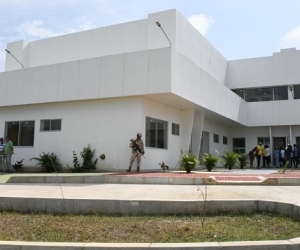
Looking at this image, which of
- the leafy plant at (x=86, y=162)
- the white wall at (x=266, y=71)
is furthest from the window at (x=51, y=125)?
the white wall at (x=266, y=71)

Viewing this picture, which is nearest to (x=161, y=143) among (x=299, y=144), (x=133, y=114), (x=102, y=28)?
(x=133, y=114)

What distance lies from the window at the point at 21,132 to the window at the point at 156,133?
675 cm

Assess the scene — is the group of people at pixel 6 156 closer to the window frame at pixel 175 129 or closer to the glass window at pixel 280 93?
the window frame at pixel 175 129

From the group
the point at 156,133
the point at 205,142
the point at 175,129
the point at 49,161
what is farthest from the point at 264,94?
the point at 49,161

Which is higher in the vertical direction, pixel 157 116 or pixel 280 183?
pixel 157 116

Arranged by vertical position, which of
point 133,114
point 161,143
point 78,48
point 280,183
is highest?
point 78,48

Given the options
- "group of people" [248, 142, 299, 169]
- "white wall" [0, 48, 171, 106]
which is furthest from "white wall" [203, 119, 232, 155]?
"white wall" [0, 48, 171, 106]

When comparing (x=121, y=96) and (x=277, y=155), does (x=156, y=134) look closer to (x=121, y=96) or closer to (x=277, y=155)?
(x=121, y=96)

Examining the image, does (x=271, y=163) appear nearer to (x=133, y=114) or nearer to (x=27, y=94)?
(x=133, y=114)

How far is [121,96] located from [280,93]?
16.5 m

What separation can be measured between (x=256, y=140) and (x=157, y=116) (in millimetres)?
13568

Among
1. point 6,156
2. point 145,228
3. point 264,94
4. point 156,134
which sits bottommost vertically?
point 145,228

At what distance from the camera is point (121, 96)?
1484cm

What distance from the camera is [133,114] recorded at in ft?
49.1
